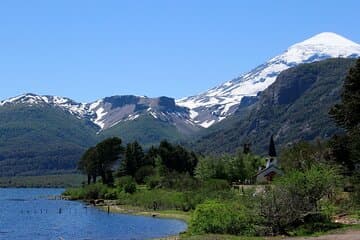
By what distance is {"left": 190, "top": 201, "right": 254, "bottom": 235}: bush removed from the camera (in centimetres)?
5291

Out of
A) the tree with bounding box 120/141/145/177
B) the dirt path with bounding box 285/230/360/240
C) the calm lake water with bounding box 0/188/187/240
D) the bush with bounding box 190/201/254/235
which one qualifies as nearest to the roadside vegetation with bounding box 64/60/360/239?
the bush with bounding box 190/201/254/235

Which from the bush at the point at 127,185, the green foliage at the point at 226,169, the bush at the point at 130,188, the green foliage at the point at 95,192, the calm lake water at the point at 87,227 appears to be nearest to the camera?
the calm lake water at the point at 87,227

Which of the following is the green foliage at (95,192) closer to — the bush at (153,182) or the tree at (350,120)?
the bush at (153,182)

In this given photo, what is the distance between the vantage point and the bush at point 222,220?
52906 mm

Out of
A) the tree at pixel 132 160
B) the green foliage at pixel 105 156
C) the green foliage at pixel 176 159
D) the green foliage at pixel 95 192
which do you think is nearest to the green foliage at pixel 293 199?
the green foliage at pixel 95 192

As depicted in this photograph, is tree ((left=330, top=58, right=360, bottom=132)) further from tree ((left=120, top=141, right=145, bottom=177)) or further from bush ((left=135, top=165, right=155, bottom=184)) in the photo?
tree ((left=120, top=141, right=145, bottom=177))

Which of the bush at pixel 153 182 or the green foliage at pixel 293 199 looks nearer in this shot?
the green foliage at pixel 293 199

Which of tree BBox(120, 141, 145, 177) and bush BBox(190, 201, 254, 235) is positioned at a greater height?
tree BBox(120, 141, 145, 177)

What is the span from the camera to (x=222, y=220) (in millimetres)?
53281

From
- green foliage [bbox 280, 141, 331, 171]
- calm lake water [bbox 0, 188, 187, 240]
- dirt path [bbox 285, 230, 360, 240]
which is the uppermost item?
green foliage [bbox 280, 141, 331, 171]

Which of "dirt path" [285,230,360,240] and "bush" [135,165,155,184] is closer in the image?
"dirt path" [285,230,360,240]

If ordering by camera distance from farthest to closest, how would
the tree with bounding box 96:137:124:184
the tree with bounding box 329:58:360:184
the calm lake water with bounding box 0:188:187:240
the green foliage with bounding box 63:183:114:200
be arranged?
the tree with bounding box 96:137:124:184 < the green foliage with bounding box 63:183:114:200 < the calm lake water with bounding box 0:188:187:240 < the tree with bounding box 329:58:360:184

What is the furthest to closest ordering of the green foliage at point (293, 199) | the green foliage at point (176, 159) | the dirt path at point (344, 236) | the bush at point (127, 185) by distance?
the green foliage at point (176, 159), the bush at point (127, 185), the green foliage at point (293, 199), the dirt path at point (344, 236)

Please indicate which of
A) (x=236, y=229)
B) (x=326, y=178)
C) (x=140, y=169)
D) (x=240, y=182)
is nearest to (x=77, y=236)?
(x=236, y=229)
